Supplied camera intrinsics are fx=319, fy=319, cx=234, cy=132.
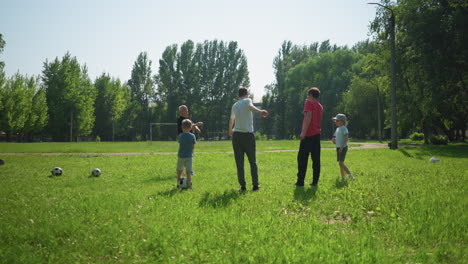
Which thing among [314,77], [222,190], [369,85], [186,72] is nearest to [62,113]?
[186,72]

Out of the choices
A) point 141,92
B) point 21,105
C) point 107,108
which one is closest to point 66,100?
point 21,105

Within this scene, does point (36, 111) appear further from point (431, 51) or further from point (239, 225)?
point (239, 225)

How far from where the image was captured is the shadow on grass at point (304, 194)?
19.4 feet

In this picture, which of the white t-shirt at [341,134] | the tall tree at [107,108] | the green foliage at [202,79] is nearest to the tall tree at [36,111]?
the tall tree at [107,108]

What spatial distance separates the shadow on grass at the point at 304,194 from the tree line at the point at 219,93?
69.8 ft

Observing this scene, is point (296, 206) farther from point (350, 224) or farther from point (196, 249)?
point (196, 249)

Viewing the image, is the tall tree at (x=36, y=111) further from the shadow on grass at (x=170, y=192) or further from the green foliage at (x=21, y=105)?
the shadow on grass at (x=170, y=192)

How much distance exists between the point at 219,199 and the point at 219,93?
212 ft

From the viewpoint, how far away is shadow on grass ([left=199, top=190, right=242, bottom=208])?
18.1 ft

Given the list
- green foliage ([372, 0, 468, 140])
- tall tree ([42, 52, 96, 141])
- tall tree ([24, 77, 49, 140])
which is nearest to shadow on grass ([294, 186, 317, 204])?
green foliage ([372, 0, 468, 140])

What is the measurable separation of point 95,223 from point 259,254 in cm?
244

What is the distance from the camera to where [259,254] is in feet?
10.9

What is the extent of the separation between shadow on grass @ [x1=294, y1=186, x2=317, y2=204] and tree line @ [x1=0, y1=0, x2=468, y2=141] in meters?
21.3

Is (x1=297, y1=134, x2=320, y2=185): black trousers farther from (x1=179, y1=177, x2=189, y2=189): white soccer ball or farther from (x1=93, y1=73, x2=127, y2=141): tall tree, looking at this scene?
(x1=93, y1=73, x2=127, y2=141): tall tree
